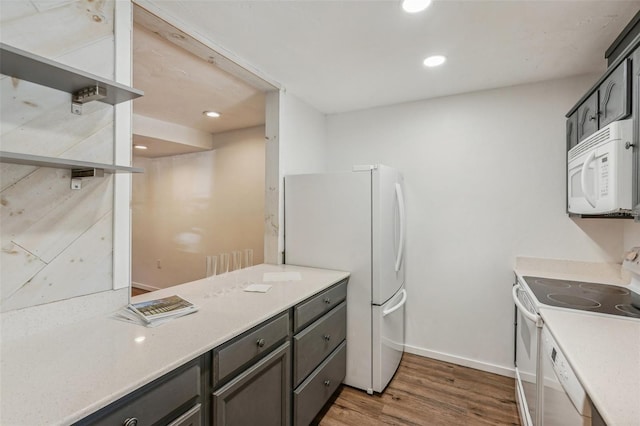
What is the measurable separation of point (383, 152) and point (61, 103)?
2.48 meters

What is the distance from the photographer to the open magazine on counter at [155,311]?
1278 millimetres

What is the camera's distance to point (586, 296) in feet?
5.56

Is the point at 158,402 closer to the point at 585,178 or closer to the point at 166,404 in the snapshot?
the point at 166,404

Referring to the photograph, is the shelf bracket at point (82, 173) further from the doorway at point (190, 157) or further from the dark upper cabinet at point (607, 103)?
the dark upper cabinet at point (607, 103)

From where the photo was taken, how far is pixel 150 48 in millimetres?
1917

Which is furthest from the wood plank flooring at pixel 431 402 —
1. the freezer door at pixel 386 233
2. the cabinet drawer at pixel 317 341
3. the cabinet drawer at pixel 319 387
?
the freezer door at pixel 386 233

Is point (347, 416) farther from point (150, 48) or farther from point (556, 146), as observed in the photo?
point (150, 48)

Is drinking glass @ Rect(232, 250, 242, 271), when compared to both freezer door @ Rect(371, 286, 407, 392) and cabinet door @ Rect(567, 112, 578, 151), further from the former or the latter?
cabinet door @ Rect(567, 112, 578, 151)

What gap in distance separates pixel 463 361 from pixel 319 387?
151 centimetres

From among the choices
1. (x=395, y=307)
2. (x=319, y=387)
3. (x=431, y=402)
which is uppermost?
(x=395, y=307)

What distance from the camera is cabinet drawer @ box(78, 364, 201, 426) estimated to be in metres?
0.84

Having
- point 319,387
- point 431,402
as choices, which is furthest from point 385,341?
point 319,387

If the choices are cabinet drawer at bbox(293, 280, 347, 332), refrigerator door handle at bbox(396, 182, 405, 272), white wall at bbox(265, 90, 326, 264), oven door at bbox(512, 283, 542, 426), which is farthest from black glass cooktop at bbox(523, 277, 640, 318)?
white wall at bbox(265, 90, 326, 264)

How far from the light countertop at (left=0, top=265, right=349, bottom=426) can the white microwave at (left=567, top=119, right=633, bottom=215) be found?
1638mm
